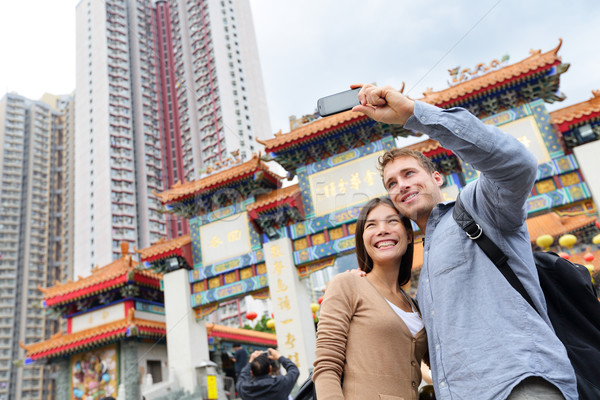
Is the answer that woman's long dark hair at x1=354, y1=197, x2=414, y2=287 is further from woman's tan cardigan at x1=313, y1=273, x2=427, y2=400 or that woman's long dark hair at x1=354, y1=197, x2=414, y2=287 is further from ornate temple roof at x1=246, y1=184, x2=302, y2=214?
ornate temple roof at x1=246, y1=184, x2=302, y2=214

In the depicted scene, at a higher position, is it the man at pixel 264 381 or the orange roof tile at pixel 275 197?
the orange roof tile at pixel 275 197

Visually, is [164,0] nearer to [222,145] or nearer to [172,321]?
[222,145]

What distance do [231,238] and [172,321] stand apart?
305cm

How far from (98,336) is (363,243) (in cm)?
1458

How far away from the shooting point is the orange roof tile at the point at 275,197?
1211cm

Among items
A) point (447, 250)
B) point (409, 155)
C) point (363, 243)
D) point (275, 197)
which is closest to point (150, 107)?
point (275, 197)

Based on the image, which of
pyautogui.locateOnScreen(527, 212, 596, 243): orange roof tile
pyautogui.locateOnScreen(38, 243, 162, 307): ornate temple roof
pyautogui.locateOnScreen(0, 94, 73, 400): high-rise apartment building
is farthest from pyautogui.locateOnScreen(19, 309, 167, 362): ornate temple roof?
pyautogui.locateOnScreen(0, 94, 73, 400): high-rise apartment building

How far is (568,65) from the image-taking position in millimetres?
10906

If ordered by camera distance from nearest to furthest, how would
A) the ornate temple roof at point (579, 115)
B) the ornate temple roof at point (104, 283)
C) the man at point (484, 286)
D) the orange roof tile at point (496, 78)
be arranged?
the man at point (484, 286), the ornate temple roof at point (579, 115), the orange roof tile at point (496, 78), the ornate temple roof at point (104, 283)

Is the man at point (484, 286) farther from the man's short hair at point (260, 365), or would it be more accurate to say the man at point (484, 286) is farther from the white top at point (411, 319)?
the man's short hair at point (260, 365)

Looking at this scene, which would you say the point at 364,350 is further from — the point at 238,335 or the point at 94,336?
the point at 238,335

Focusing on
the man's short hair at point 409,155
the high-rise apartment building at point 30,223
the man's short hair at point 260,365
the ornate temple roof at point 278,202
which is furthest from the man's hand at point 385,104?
the high-rise apartment building at point 30,223

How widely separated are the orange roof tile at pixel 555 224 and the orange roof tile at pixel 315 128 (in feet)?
29.2

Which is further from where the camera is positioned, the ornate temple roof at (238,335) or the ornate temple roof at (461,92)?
the ornate temple roof at (238,335)
